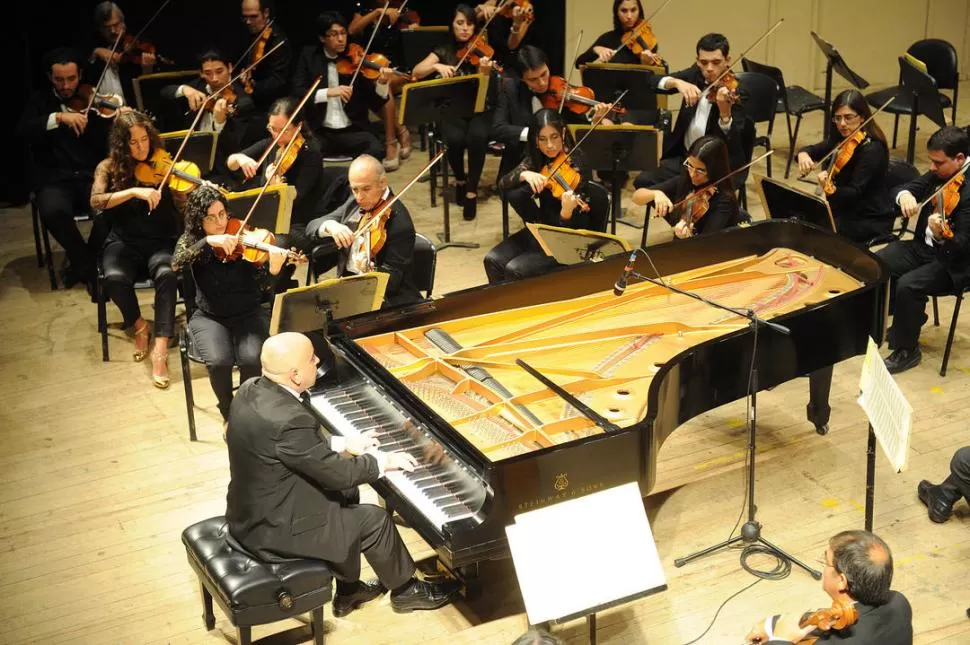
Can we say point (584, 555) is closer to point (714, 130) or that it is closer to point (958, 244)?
point (958, 244)

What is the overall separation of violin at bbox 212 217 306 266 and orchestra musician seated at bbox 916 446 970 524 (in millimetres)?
2961

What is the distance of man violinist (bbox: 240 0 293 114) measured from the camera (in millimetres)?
8320

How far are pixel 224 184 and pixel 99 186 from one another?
3.84 ft

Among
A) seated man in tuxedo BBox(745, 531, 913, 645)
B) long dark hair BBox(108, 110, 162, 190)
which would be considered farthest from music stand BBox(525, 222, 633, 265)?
seated man in tuxedo BBox(745, 531, 913, 645)

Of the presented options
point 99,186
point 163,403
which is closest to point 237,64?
point 99,186

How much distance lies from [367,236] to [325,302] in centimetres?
70

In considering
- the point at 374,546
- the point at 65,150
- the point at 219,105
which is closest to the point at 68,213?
the point at 65,150

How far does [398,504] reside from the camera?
13.8 ft

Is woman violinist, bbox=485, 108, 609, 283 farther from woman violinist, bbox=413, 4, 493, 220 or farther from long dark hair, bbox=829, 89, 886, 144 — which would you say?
woman violinist, bbox=413, 4, 493, 220

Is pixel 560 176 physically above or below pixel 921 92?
below

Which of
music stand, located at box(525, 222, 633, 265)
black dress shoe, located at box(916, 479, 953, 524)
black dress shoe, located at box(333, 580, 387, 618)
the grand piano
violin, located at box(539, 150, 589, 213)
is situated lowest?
black dress shoe, located at box(333, 580, 387, 618)

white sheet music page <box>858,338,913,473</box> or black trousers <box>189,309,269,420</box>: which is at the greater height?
white sheet music page <box>858,338,913,473</box>

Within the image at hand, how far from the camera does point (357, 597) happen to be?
180 inches

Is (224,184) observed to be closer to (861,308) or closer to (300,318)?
(300,318)
